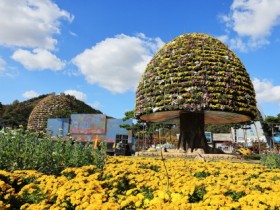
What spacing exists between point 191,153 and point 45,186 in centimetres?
1529

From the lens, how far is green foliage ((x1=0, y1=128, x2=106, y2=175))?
907 cm

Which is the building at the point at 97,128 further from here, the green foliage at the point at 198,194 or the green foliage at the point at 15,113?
the green foliage at the point at 198,194

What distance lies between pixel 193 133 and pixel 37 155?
1434cm

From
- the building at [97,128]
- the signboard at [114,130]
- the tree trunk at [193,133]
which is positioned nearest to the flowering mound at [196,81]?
the tree trunk at [193,133]

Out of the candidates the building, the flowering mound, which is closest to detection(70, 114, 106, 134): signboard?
the building

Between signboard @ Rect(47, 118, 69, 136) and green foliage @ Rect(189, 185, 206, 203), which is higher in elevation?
signboard @ Rect(47, 118, 69, 136)

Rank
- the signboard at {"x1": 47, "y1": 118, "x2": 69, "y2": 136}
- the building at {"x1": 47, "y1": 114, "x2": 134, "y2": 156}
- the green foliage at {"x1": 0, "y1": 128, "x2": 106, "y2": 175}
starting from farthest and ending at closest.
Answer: the signboard at {"x1": 47, "y1": 118, "x2": 69, "y2": 136}
the building at {"x1": 47, "y1": 114, "x2": 134, "y2": 156}
the green foliage at {"x1": 0, "y1": 128, "x2": 106, "y2": 175}

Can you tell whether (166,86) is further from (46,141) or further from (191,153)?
(46,141)

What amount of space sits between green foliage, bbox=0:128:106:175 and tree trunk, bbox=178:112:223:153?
12.0m

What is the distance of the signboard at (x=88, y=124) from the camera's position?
161ft

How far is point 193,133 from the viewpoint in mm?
22359

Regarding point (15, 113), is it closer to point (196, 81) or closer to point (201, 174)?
point (196, 81)

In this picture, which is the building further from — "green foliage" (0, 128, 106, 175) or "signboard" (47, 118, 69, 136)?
"green foliage" (0, 128, 106, 175)

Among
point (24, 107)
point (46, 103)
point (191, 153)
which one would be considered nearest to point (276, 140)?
point (46, 103)
